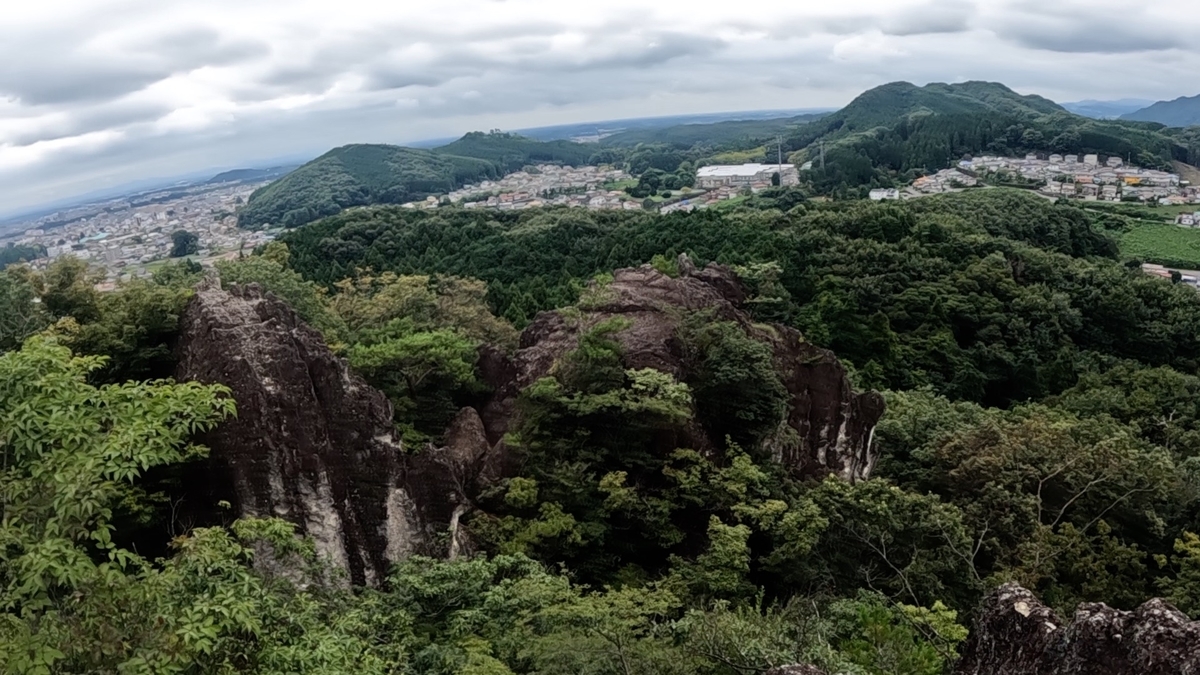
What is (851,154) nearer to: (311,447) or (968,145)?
(968,145)

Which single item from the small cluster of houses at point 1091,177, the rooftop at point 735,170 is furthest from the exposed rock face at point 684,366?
the rooftop at point 735,170

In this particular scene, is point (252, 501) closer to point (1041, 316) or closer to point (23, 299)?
point (23, 299)

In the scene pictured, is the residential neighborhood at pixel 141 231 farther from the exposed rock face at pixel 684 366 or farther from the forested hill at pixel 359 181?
the exposed rock face at pixel 684 366

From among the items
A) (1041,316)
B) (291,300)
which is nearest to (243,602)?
(291,300)

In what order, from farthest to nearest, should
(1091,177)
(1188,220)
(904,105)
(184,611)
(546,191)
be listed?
(904,105) → (546,191) → (1091,177) → (1188,220) → (184,611)

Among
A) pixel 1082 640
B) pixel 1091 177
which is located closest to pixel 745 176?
pixel 1091 177

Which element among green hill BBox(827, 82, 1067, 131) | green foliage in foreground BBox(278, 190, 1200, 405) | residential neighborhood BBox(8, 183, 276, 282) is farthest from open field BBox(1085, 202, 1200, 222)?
residential neighborhood BBox(8, 183, 276, 282)
